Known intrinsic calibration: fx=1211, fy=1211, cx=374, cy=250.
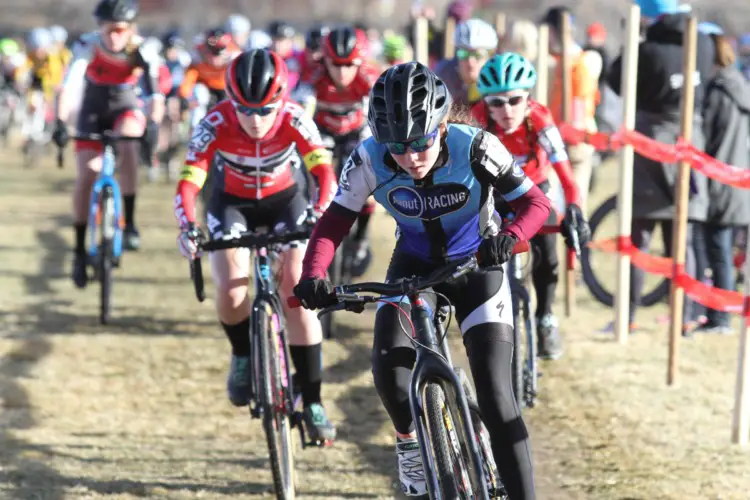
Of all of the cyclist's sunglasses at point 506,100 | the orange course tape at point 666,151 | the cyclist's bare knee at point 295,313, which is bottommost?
the cyclist's bare knee at point 295,313

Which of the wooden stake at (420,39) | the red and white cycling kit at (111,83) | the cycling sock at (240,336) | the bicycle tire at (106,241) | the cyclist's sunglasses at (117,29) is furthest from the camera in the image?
the wooden stake at (420,39)

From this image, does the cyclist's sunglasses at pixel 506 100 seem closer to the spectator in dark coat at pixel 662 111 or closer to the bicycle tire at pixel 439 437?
the spectator in dark coat at pixel 662 111

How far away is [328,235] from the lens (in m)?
5.16

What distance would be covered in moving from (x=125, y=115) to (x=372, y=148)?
6609 millimetres

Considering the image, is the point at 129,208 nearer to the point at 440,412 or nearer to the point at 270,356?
the point at 270,356

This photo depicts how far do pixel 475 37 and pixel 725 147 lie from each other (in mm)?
2164

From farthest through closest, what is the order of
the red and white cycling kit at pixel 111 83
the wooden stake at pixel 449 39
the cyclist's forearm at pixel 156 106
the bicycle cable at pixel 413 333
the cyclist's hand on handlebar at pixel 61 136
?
the wooden stake at pixel 449 39 < the red and white cycling kit at pixel 111 83 < the cyclist's forearm at pixel 156 106 < the cyclist's hand on handlebar at pixel 61 136 < the bicycle cable at pixel 413 333

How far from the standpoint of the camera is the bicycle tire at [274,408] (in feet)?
19.0

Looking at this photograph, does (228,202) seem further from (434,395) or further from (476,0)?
(476,0)

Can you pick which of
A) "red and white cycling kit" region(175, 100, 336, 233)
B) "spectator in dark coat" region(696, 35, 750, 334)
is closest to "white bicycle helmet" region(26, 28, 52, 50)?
"spectator in dark coat" region(696, 35, 750, 334)

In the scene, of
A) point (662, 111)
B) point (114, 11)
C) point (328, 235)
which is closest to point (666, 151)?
point (662, 111)

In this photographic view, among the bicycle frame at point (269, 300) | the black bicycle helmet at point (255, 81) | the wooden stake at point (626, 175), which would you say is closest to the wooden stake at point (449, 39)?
the wooden stake at point (626, 175)

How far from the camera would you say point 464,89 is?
1009cm

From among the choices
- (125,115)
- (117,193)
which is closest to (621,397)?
(117,193)
